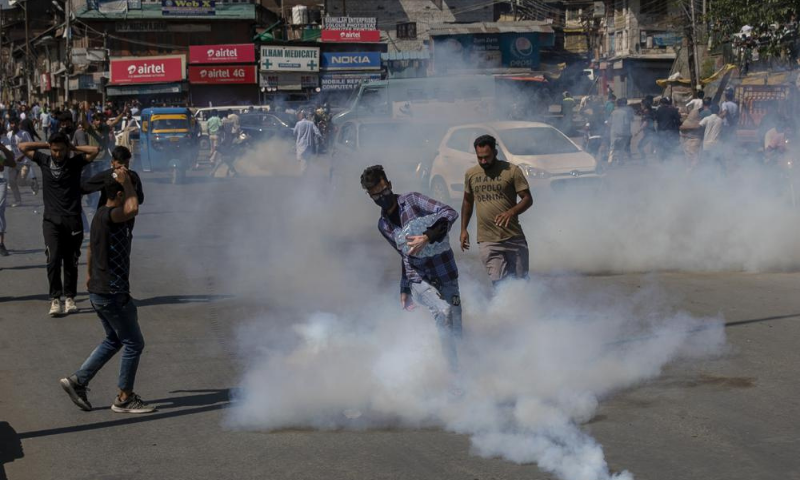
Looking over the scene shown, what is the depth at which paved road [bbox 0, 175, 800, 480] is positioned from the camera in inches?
193

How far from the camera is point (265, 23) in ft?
197

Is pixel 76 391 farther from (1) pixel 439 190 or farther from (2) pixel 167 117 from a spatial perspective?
(2) pixel 167 117

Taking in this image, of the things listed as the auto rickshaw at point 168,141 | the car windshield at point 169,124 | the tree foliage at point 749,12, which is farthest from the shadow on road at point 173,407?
the car windshield at point 169,124

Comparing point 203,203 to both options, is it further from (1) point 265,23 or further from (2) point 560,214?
(1) point 265,23

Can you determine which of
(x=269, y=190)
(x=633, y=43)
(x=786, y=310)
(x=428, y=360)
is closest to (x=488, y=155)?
(x=428, y=360)

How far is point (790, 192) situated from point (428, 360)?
779 centimetres

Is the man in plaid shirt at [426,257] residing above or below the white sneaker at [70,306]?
above

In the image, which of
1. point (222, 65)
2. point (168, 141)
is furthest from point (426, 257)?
point (222, 65)

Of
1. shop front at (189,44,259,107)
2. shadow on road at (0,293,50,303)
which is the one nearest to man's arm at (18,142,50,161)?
shadow on road at (0,293,50,303)

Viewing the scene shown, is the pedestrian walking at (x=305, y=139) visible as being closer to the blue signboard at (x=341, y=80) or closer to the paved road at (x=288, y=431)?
the paved road at (x=288, y=431)

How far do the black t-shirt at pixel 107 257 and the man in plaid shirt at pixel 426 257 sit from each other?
160 centimetres

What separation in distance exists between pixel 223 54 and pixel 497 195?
46.2 metres

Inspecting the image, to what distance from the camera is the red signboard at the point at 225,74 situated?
167 ft

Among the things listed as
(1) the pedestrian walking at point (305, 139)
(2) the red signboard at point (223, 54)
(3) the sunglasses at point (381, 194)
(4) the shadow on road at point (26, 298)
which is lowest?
(4) the shadow on road at point (26, 298)
